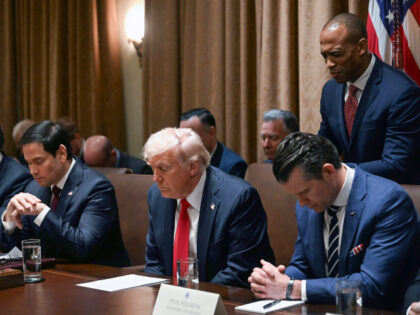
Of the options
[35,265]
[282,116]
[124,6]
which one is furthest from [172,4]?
[35,265]

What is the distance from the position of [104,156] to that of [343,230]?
12.9 feet

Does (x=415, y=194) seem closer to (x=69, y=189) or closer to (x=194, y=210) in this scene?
(x=194, y=210)

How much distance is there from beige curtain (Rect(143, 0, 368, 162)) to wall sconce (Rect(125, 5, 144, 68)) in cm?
30

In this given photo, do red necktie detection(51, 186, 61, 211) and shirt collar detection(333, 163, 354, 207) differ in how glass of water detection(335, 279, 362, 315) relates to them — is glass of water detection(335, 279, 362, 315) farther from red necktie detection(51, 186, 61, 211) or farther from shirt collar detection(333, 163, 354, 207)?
red necktie detection(51, 186, 61, 211)

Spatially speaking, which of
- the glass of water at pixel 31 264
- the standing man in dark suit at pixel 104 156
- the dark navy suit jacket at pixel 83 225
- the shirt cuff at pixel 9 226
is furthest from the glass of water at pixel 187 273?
the standing man in dark suit at pixel 104 156

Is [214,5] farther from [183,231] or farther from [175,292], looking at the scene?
[175,292]

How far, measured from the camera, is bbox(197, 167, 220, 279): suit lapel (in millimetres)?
2947

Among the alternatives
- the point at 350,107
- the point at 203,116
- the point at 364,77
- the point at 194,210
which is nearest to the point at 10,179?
the point at 203,116

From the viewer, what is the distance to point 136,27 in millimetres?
6633

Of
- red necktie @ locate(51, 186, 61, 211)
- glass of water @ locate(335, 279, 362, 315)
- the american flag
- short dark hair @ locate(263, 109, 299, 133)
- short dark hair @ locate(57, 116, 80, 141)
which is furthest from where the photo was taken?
short dark hair @ locate(57, 116, 80, 141)

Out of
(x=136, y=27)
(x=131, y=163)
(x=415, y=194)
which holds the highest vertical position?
(x=136, y=27)

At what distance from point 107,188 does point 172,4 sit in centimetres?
301

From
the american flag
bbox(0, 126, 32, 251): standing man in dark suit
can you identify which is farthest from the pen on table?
bbox(0, 126, 32, 251): standing man in dark suit

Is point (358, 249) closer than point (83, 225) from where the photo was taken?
Yes
